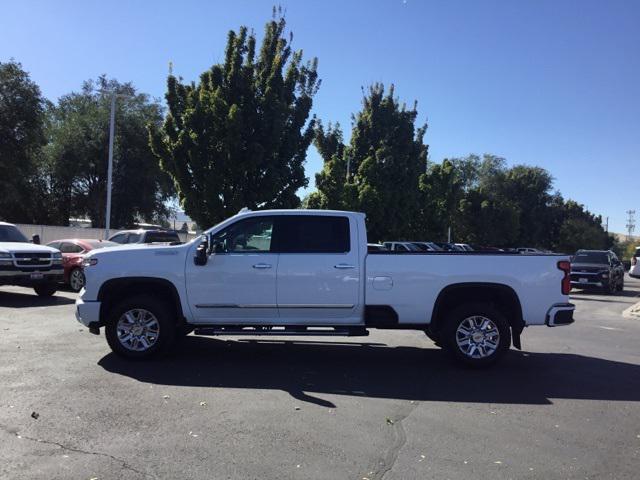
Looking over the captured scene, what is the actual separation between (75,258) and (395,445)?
1350 cm

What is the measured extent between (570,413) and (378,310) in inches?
102

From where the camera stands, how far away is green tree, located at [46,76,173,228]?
36.1 m

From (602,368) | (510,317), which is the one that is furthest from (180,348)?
(602,368)

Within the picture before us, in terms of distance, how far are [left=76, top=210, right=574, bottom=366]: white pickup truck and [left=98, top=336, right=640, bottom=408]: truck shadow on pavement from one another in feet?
1.52

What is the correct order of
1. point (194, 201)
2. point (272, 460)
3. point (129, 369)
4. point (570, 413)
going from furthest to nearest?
1. point (194, 201)
2. point (129, 369)
3. point (570, 413)
4. point (272, 460)

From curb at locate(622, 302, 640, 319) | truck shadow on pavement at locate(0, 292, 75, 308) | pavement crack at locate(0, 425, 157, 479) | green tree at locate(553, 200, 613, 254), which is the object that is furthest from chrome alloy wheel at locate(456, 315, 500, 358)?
green tree at locate(553, 200, 613, 254)

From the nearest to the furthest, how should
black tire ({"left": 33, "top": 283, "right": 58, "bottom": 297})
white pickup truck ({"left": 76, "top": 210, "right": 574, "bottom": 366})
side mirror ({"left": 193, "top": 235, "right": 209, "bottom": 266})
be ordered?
1. side mirror ({"left": 193, "top": 235, "right": 209, "bottom": 266})
2. white pickup truck ({"left": 76, "top": 210, "right": 574, "bottom": 366})
3. black tire ({"left": 33, "top": 283, "right": 58, "bottom": 297})

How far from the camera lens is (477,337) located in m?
7.53

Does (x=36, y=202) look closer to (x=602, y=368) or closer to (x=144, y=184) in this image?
(x=144, y=184)

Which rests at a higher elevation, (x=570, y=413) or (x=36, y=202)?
(x=36, y=202)

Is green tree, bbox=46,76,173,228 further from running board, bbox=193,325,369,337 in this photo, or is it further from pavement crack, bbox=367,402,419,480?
pavement crack, bbox=367,402,419,480

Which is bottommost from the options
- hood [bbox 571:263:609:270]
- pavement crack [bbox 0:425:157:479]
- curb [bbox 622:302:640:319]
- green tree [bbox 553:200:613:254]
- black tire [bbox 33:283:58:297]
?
pavement crack [bbox 0:425:157:479]

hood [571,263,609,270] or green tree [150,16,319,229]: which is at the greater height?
green tree [150,16,319,229]

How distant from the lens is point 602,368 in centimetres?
794
